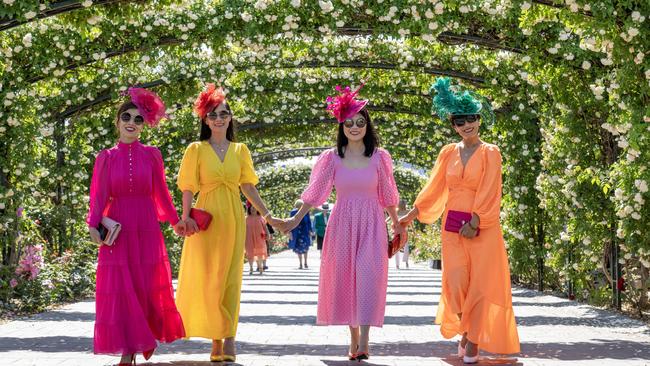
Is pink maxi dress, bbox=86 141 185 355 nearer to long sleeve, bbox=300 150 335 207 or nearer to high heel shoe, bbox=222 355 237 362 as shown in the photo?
high heel shoe, bbox=222 355 237 362

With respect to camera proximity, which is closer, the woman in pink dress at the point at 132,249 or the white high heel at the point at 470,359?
the woman in pink dress at the point at 132,249

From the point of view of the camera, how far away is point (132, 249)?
20.6 feet

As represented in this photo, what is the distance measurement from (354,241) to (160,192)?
1.25 meters

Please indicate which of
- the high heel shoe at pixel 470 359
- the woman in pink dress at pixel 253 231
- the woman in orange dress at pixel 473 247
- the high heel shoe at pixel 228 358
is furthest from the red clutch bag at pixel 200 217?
the woman in pink dress at pixel 253 231

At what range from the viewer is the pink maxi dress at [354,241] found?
6.71 m

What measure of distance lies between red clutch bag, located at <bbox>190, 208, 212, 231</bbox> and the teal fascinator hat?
1626mm

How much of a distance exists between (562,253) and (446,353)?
6229mm

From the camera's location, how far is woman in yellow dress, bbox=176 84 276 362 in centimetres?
667

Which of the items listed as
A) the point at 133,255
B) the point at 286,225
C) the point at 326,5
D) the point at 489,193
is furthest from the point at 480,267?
the point at 326,5

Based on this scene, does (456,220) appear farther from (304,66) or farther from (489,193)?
(304,66)

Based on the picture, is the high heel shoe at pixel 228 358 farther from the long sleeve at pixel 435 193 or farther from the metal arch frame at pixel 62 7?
the metal arch frame at pixel 62 7

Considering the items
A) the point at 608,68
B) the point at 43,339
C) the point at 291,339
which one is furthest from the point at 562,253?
the point at 43,339

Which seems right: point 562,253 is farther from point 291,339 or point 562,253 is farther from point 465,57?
point 291,339

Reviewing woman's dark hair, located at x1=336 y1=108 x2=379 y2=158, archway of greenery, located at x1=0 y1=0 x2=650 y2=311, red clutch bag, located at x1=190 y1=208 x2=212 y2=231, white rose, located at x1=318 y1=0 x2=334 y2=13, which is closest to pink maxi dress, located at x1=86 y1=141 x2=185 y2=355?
red clutch bag, located at x1=190 y1=208 x2=212 y2=231
